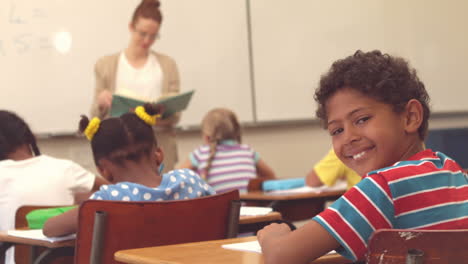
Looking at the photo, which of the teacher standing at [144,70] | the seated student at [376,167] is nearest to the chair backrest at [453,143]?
the teacher standing at [144,70]

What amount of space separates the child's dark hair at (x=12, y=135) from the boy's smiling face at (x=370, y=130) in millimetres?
1878

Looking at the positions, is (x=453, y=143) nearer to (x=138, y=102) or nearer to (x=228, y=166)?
(x=228, y=166)

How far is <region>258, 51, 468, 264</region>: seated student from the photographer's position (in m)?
1.23

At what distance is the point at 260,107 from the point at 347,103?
4086 millimetres

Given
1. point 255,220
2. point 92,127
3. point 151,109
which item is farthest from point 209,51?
point 255,220

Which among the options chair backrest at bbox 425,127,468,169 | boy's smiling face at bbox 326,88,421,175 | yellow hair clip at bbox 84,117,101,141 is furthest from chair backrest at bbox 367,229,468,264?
chair backrest at bbox 425,127,468,169

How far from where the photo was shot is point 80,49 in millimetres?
4801

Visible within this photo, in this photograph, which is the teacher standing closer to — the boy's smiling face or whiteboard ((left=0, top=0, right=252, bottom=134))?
whiteboard ((left=0, top=0, right=252, bottom=134))

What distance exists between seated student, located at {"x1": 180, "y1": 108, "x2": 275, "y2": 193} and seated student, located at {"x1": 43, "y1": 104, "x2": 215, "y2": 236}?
159cm

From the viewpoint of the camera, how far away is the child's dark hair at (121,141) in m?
2.36

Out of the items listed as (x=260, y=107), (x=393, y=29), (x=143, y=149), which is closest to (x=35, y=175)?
(x=143, y=149)

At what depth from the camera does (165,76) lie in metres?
4.48

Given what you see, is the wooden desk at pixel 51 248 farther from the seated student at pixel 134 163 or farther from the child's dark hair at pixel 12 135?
the child's dark hair at pixel 12 135

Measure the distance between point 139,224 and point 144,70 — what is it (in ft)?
8.83
